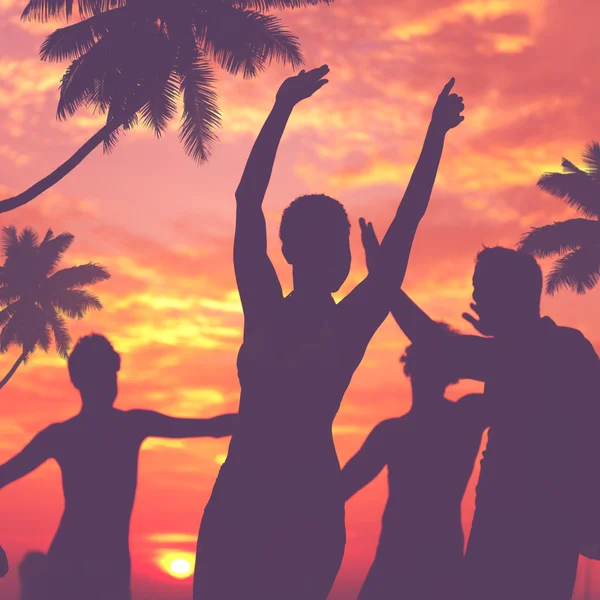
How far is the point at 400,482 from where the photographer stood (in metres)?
4.74

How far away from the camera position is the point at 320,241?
2.47 meters

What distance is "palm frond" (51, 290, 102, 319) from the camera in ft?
167

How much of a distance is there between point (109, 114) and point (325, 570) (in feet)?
76.9

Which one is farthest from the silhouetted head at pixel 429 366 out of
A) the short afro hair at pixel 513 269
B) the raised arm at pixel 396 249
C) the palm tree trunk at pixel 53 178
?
the palm tree trunk at pixel 53 178

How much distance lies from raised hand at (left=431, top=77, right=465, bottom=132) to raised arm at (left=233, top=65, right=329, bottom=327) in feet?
1.14

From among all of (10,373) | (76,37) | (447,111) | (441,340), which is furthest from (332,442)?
(10,373)

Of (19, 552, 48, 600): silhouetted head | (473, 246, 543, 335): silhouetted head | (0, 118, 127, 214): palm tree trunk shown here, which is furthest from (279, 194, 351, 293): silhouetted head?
(0, 118, 127, 214): palm tree trunk

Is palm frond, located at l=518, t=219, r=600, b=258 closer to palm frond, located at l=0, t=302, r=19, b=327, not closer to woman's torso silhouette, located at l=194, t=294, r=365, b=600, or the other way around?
palm frond, located at l=0, t=302, r=19, b=327

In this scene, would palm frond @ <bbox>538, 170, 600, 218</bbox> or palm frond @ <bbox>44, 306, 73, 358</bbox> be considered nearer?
palm frond @ <bbox>538, 170, 600, 218</bbox>

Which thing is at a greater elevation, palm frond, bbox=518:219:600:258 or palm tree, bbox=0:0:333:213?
palm frond, bbox=518:219:600:258

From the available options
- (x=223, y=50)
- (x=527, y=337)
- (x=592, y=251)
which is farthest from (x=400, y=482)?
(x=592, y=251)

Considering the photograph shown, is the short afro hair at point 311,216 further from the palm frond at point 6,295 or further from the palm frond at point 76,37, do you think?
the palm frond at point 6,295

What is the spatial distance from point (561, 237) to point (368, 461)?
32.2 m

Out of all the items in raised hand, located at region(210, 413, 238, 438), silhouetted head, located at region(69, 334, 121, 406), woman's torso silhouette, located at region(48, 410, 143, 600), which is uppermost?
silhouetted head, located at region(69, 334, 121, 406)
